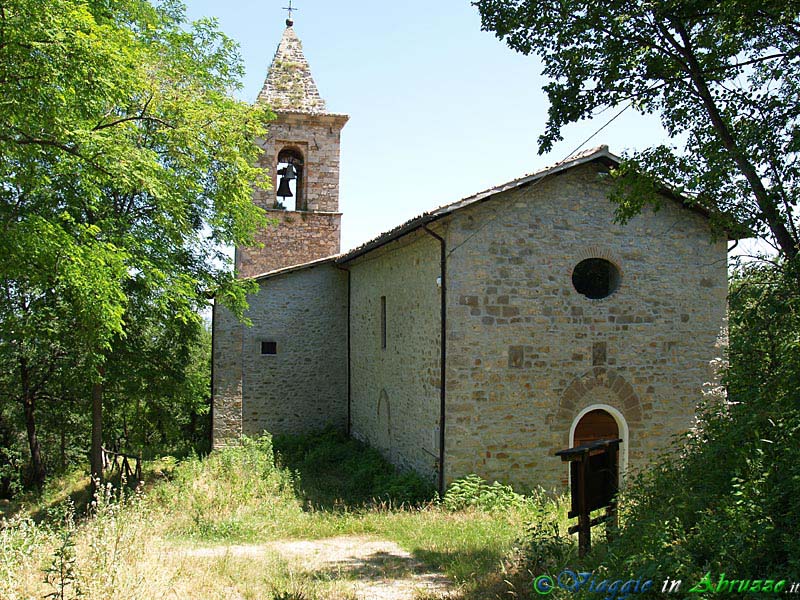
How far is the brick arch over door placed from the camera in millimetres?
10258

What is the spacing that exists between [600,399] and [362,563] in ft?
17.1

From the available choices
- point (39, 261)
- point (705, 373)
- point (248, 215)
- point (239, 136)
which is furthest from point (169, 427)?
point (705, 373)

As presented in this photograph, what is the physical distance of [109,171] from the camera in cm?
774

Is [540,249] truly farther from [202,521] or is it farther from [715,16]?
[202,521]

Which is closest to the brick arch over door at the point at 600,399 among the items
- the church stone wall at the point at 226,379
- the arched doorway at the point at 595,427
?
the arched doorway at the point at 595,427

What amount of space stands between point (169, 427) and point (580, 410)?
9.01 metres

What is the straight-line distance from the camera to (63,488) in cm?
1772

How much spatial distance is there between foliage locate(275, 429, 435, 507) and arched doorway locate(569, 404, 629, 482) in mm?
2558

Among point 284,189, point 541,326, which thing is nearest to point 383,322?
point 541,326

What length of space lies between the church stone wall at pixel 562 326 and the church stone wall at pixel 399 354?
58cm

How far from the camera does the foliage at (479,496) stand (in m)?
9.29

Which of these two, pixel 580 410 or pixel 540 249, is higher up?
pixel 540 249

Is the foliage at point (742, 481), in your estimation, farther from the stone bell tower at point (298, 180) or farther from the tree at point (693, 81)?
the stone bell tower at point (298, 180)

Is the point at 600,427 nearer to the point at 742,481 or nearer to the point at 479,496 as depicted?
the point at 479,496
